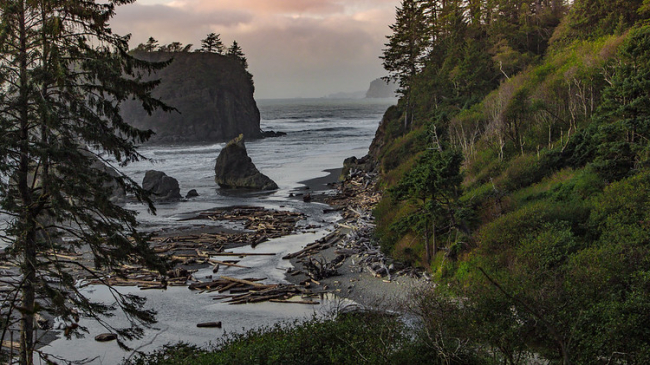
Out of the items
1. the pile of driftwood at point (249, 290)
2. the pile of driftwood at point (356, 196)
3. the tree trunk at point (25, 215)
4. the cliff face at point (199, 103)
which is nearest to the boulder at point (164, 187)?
the pile of driftwood at point (356, 196)

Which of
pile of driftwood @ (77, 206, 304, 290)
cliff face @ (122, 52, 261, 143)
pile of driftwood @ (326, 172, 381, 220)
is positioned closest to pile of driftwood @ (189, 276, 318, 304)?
pile of driftwood @ (77, 206, 304, 290)

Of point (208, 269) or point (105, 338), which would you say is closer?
point (105, 338)

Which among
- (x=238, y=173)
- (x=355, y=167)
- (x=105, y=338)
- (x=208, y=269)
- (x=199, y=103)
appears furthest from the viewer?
(x=199, y=103)

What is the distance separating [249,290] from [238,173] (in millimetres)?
27400

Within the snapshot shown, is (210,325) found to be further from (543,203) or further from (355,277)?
(543,203)

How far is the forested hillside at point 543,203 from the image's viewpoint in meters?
12.3

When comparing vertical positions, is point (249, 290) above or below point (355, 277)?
above

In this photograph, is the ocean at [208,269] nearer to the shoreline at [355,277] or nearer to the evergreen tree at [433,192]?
the shoreline at [355,277]

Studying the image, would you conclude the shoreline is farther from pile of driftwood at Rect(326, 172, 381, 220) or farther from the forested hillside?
pile of driftwood at Rect(326, 172, 381, 220)

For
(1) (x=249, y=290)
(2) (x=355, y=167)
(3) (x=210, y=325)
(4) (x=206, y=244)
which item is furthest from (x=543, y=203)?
(2) (x=355, y=167)

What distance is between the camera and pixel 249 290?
64.7ft

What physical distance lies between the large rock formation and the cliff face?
5632 centimetres

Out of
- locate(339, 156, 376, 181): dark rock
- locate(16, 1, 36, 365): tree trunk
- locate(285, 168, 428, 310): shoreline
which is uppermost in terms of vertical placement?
locate(16, 1, 36, 365): tree trunk

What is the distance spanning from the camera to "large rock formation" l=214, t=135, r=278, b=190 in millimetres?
45188
